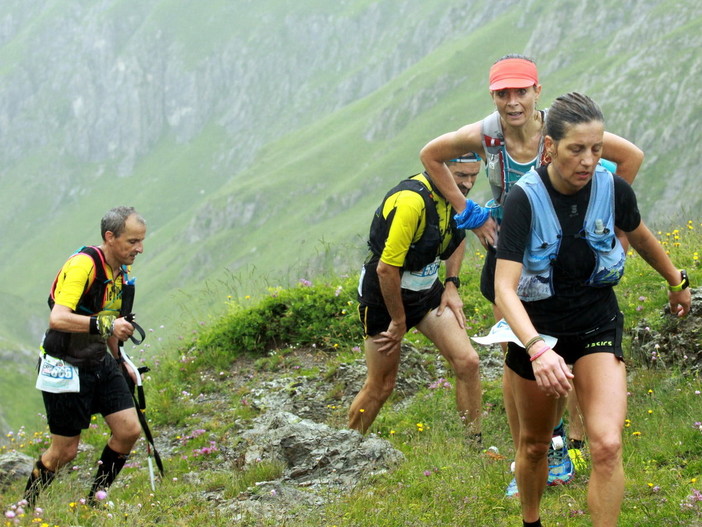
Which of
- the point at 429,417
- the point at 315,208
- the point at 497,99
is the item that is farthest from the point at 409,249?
the point at 315,208

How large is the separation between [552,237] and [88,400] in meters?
4.61

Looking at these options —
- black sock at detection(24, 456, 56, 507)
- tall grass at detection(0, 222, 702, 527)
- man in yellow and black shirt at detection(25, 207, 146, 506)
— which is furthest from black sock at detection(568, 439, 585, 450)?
black sock at detection(24, 456, 56, 507)

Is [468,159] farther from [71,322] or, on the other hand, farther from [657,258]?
[71,322]

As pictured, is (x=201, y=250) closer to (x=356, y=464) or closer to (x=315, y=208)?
(x=315, y=208)

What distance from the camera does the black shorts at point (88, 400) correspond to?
7559 millimetres

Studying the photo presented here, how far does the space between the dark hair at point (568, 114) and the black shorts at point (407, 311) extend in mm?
2898

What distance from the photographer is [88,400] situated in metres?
7.64

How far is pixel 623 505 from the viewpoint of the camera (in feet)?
18.9

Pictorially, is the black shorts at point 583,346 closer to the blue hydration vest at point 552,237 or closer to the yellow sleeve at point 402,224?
the blue hydration vest at point 552,237

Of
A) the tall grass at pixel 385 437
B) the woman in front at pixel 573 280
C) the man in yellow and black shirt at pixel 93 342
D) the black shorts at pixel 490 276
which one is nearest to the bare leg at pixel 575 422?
the tall grass at pixel 385 437

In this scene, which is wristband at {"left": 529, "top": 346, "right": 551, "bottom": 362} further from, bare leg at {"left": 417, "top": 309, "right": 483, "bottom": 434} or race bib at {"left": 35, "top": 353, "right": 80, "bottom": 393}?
race bib at {"left": 35, "top": 353, "right": 80, "bottom": 393}

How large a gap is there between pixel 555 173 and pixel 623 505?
2361mm

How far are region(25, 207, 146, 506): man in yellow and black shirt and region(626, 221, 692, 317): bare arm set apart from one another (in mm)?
3987

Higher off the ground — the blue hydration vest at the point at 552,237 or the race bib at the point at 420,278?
the blue hydration vest at the point at 552,237
